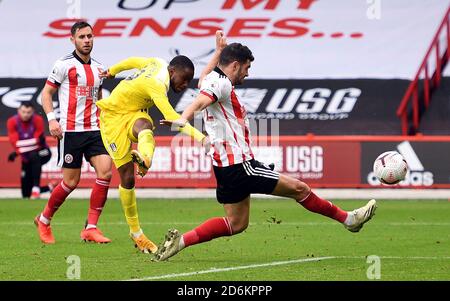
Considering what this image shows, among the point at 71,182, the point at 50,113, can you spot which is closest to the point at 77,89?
the point at 50,113

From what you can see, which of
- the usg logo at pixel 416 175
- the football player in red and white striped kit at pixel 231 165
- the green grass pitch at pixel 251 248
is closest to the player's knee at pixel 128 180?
the green grass pitch at pixel 251 248

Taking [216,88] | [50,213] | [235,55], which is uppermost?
[235,55]

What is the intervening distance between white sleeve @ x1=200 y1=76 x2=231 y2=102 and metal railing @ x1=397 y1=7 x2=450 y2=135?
52.4 ft

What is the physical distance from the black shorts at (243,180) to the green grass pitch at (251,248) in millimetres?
629

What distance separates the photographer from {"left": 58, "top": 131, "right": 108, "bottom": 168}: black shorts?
41.8 feet

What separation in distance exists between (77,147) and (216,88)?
3.30 metres

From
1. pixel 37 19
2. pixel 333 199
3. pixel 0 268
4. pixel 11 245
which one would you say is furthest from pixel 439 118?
pixel 0 268

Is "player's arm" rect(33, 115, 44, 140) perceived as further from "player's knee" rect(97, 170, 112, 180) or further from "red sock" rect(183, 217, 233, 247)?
"red sock" rect(183, 217, 233, 247)

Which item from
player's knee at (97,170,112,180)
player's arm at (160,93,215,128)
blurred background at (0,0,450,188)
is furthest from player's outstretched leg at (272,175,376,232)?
blurred background at (0,0,450,188)

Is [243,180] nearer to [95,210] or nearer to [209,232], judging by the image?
[209,232]

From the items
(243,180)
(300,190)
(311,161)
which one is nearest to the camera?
(243,180)

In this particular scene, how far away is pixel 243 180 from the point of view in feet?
33.3

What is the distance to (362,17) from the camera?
86.6 feet
